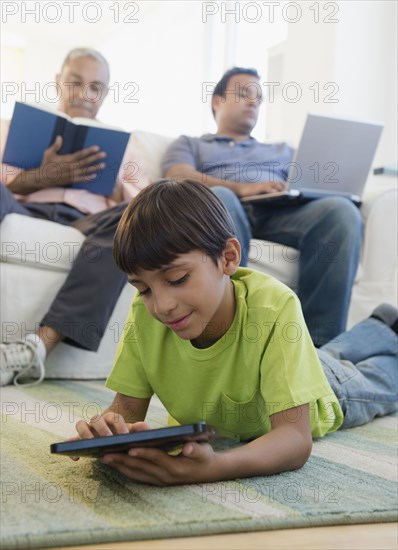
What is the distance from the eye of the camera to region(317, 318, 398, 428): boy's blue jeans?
1.31 meters

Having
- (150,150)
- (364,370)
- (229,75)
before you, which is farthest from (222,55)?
(364,370)

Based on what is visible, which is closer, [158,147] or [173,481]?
[173,481]

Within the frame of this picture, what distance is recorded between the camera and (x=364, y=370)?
4.71 feet

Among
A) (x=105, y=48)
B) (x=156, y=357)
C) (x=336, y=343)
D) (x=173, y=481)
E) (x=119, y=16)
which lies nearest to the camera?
(x=173, y=481)

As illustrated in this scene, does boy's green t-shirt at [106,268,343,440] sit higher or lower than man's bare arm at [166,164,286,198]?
lower

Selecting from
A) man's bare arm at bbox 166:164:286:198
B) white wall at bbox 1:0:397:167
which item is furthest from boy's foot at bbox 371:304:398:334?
white wall at bbox 1:0:397:167

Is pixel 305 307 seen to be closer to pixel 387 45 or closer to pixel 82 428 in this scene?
pixel 82 428

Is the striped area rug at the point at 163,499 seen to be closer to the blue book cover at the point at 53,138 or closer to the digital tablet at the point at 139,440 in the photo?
the digital tablet at the point at 139,440

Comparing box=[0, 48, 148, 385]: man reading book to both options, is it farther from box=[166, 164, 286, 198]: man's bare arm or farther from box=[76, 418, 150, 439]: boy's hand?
box=[76, 418, 150, 439]: boy's hand

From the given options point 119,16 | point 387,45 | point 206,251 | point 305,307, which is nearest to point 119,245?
point 206,251

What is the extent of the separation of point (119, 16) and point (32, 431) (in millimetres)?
5519

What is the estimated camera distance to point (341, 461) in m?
1.04

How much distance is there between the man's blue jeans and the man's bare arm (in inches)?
2.1

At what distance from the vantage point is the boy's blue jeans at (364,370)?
4.29 feet
